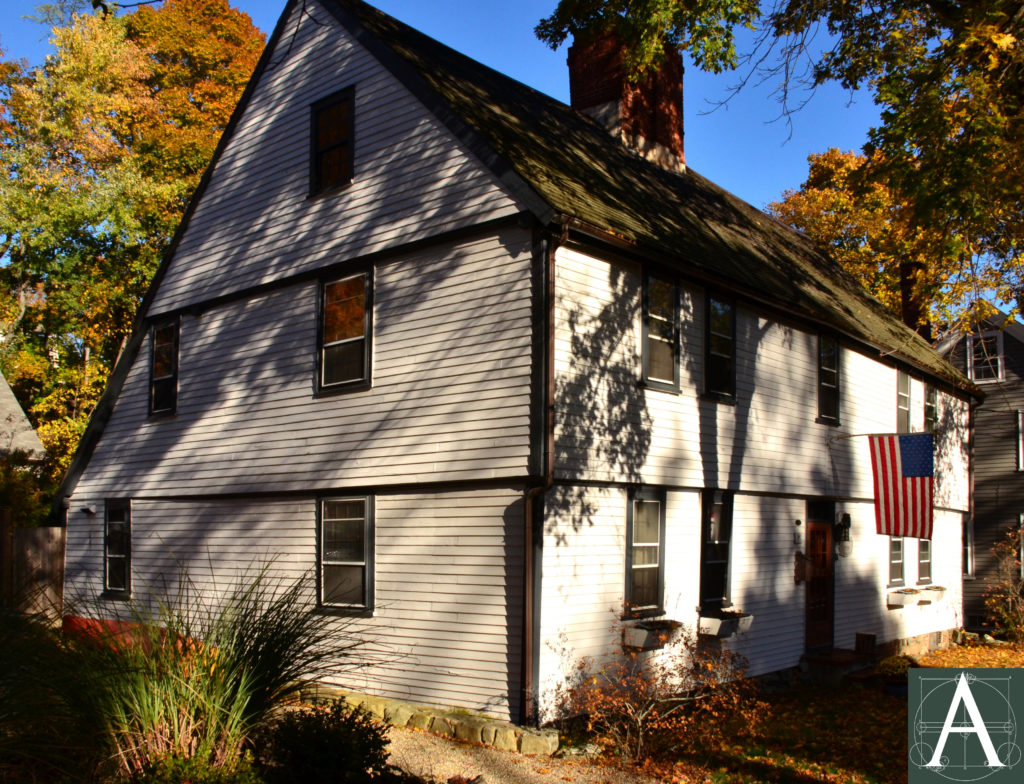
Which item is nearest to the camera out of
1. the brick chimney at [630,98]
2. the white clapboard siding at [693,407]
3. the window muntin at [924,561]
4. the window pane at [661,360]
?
the white clapboard siding at [693,407]

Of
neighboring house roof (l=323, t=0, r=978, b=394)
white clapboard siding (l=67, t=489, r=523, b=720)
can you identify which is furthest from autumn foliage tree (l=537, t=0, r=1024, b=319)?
white clapboard siding (l=67, t=489, r=523, b=720)

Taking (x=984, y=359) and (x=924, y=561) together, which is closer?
(x=924, y=561)

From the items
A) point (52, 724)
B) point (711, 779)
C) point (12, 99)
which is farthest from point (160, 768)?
point (12, 99)

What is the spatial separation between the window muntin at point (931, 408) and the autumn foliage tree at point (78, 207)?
2233 cm

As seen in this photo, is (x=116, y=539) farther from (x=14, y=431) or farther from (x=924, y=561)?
(x=924, y=561)

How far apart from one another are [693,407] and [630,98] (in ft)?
26.4

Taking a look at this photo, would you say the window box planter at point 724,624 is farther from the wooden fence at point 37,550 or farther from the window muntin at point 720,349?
the wooden fence at point 37,550

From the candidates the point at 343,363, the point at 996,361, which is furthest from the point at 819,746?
the point at 996,361

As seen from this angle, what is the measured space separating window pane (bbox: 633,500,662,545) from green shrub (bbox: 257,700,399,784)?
20.4 feet

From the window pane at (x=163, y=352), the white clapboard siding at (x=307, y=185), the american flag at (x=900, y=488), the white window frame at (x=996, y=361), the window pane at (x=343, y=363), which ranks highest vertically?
the white clapboard siding at (x=307, y=185)

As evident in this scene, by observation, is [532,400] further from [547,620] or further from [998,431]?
[998,431]

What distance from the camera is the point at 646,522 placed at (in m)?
12.9

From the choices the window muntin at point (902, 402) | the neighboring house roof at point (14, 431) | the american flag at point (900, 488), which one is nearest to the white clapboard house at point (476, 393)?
the american flag at point (900, 488)

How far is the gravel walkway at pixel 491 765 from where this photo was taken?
923 cm
